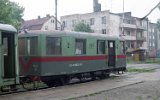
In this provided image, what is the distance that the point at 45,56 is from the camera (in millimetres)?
16438

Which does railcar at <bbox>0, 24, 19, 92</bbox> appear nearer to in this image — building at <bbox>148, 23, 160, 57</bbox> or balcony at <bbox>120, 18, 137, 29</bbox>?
balcony at <bbox>120, 18, 137, 29</bbox>

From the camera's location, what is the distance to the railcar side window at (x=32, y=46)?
16513 millimetres

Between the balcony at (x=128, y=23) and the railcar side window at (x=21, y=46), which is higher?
the balcony at (x=128, y=23)

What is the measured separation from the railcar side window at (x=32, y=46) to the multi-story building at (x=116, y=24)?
156 feet

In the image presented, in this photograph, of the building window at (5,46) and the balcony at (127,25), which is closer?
the building window at (5,46)

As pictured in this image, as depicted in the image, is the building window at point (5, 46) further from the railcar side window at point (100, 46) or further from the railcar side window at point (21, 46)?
the railcar side window at point (100, 46)

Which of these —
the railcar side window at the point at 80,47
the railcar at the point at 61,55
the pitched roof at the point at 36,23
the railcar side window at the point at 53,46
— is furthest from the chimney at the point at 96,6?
the railcar side window at the point at 53,46

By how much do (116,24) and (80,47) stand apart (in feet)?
171

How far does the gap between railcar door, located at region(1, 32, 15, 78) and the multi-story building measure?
50.1m

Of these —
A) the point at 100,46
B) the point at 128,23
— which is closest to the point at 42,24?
the point at 128,23

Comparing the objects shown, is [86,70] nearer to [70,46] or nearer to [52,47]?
[70,46]

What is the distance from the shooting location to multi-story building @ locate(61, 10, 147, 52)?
69.6 meters

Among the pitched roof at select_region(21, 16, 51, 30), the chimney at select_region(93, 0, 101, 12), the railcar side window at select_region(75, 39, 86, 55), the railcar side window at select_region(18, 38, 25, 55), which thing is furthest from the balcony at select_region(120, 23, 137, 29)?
the railcar side window at select_region(18, 38, 25, 55)

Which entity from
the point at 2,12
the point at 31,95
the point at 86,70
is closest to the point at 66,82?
the point at 86,70
